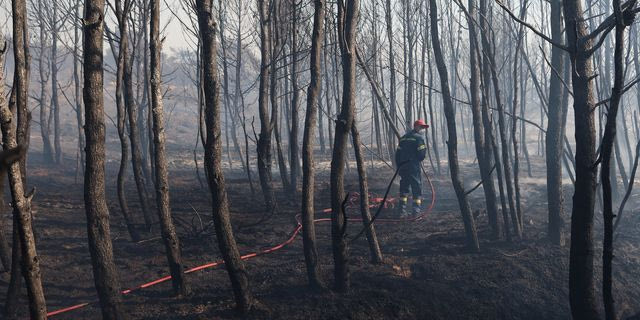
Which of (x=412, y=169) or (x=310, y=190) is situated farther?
(x=412, y=169)

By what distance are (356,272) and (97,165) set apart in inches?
116

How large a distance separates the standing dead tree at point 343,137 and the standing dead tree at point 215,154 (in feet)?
3.15

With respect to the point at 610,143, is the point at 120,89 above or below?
above

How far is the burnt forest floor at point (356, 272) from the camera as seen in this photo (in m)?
4.80

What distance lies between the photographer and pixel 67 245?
256 inches

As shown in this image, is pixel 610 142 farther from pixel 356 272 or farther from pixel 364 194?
pixel 356 272

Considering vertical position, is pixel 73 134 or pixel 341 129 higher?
pixel 73 134

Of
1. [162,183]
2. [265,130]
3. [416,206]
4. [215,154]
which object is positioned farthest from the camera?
[416,206]

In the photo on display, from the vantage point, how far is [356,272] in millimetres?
5676

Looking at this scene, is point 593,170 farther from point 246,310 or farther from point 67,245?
point 67,245

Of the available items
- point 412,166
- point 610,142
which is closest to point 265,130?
point 412,166

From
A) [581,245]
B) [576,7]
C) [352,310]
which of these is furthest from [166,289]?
[576,7]

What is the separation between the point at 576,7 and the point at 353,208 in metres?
5.97

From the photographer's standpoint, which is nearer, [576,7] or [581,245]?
[581,245]
